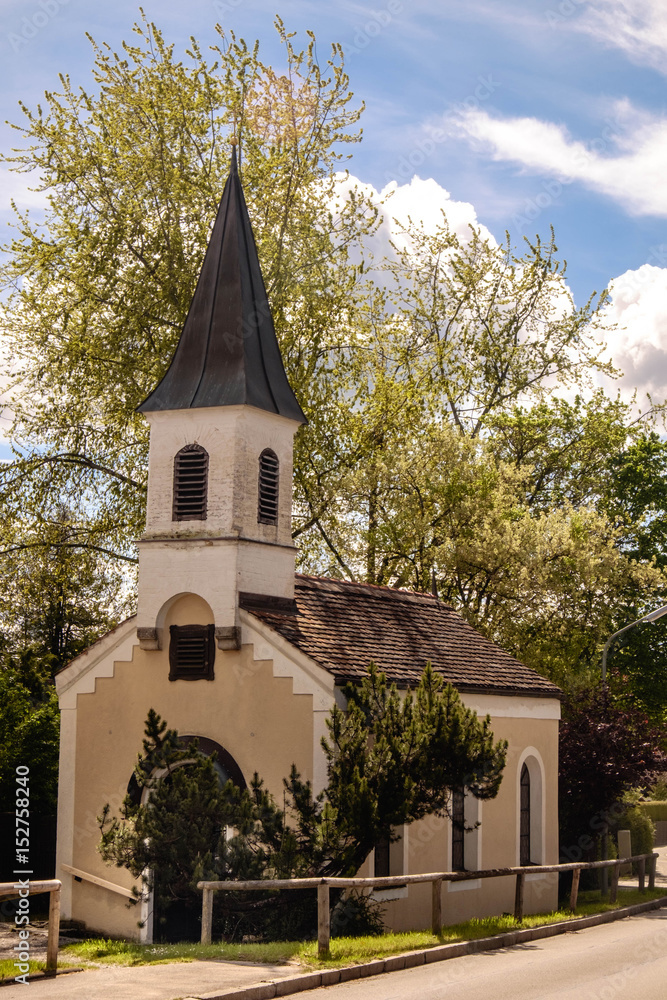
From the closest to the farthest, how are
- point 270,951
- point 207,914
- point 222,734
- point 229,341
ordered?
point 270,951, point 207,914, point 222,734, point 229,341

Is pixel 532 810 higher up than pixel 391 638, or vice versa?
pixel 391 638

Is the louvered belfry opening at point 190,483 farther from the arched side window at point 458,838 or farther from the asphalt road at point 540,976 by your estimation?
the asphalt road at point 540,976

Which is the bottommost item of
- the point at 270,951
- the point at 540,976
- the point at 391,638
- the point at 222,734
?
the point at 540,976

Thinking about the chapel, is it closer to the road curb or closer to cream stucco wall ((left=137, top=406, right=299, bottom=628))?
cream stucco wall ((left=137, top=406, right=299, bottom=628))

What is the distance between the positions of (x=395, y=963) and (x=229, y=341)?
11080 millimetres

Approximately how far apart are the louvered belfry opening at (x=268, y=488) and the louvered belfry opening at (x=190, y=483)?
1.00 meters

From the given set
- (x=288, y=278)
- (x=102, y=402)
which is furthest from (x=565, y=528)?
(x=102, y=402)

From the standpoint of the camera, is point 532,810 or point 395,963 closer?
point 395,963

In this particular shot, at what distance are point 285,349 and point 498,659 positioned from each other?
10876 millimetres

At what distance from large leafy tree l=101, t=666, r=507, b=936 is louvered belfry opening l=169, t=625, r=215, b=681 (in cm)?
255

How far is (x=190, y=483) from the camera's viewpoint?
19453mm

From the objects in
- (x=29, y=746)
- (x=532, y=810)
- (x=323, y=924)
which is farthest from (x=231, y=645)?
(x=532, y=810)

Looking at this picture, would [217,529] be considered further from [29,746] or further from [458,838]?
[29,746]

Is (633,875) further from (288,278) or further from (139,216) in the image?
(139,216)
